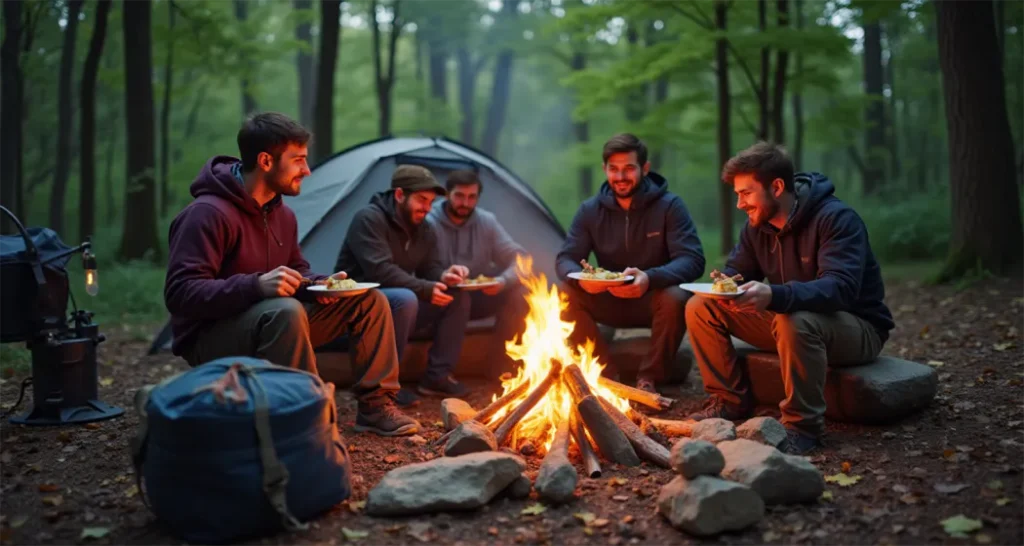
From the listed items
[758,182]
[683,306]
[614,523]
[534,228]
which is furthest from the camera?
[534,228]

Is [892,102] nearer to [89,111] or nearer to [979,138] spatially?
[979,138]

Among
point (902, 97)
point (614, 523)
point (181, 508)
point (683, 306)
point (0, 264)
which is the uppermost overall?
point (902, 97)

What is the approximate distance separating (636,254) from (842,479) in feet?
7.37

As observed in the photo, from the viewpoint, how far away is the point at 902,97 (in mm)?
17906

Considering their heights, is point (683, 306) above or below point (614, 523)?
above

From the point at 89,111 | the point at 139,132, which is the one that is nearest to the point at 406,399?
the point at 139,132

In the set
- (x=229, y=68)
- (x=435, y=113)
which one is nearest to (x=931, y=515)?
(x=229, y=68)

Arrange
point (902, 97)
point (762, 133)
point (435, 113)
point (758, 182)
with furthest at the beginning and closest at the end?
point (435, 113), point (902, 97), point (762, 133), point (758, 182)

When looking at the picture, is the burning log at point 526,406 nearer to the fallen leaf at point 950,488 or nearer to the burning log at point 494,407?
the burning log at point 494,407

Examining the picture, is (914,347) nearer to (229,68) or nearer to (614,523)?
(614,523)

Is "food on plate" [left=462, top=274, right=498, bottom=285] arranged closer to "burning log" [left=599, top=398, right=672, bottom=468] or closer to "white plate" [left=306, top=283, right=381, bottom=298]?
"white plate" [left=306, top=283, right=381, bottom=298]

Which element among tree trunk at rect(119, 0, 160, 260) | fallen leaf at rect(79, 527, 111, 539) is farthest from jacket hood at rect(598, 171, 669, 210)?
tree trunk at rect(119, 0, 160, 260)

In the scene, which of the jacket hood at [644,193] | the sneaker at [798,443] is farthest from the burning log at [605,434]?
the jacket hood at [644,193]

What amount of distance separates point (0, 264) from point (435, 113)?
15.8 m
